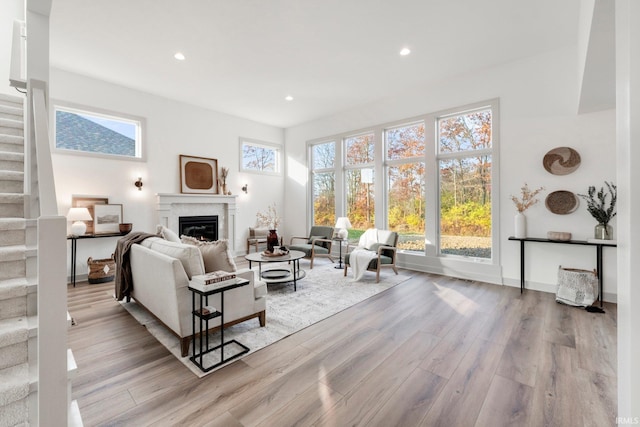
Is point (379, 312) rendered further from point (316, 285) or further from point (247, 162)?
point (247, 162)

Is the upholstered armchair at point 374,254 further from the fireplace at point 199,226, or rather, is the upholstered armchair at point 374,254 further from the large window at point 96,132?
the large window at point 96,132

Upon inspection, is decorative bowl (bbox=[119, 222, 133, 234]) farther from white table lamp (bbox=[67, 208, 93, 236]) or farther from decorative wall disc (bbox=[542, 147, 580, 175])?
decorative wall disc (bbox=[542, 147, 580, 175])

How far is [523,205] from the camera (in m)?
4.27

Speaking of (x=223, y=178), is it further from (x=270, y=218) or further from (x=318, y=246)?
(x=318, y=246)

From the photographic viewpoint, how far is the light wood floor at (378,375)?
1.74m

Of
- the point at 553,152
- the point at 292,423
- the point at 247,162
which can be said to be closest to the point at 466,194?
the point at 553,152

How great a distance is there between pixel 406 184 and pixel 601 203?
9.27 feet

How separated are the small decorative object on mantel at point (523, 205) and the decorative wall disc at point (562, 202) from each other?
0.17 metres

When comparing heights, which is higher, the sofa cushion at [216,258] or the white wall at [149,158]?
the white wall at [149,158]

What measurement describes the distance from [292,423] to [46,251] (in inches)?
60.5

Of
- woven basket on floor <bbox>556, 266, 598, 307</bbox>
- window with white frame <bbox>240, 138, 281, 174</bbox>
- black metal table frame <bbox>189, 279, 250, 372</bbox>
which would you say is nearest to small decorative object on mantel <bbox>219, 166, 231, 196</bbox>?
window with white frame <bbox>240, 138, 281, 174</bbox>

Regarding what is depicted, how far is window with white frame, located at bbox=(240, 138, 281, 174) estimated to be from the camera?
7.17 metres

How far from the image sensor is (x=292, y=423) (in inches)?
66.1

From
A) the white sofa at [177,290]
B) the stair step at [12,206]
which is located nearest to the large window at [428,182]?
the white sofa at [177,290]
